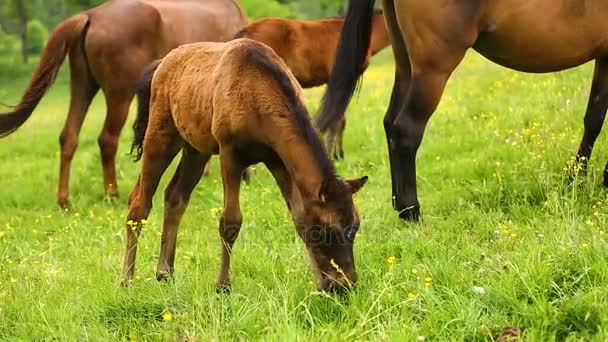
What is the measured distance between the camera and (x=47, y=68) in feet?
23.2

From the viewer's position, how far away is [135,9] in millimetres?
7781

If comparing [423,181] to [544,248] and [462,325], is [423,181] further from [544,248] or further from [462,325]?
[462,325]

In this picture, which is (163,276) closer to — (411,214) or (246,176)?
(411,214)

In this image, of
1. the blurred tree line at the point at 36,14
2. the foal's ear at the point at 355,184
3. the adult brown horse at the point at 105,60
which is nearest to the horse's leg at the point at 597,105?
the foal's ear at the point at 355,184

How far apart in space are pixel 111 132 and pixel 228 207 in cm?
419

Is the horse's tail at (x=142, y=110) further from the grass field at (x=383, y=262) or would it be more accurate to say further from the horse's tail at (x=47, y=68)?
the horse's tail at (x=47, y=68)

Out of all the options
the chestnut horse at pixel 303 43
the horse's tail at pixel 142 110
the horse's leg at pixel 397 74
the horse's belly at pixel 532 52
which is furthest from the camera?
the chestnut horse at pixel 303 43

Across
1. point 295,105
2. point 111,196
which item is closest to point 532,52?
point 295,105

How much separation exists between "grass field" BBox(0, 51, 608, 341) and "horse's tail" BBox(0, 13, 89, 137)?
1.04 meters

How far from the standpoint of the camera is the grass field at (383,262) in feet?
9.83

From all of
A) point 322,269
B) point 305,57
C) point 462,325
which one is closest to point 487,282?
point 462,325

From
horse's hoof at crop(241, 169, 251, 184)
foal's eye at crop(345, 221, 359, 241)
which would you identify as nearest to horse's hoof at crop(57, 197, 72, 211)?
horse's hoof at crop(241, 169, 251, 184)

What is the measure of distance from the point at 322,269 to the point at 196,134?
1172mm

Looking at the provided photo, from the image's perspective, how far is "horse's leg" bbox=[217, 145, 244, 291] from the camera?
11.9 feet
